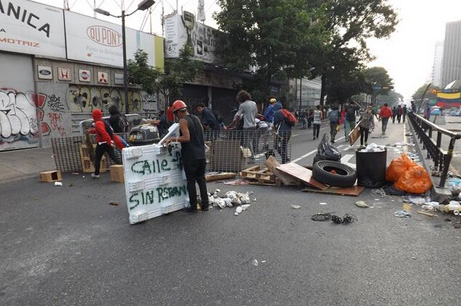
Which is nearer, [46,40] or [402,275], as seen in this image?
[402,275]

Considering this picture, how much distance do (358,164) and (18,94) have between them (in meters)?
12.0

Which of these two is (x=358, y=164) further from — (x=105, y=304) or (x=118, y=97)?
(x=118, y=97)

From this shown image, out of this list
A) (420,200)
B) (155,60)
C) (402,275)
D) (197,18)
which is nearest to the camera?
(402,275)

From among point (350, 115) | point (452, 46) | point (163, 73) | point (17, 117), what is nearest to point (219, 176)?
point (17, 117)

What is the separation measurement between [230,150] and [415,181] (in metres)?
4.09

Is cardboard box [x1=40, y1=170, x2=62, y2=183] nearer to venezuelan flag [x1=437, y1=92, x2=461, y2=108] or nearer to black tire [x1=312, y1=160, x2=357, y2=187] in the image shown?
black tire [x1=312, y1=160, x2=357, y2=187]

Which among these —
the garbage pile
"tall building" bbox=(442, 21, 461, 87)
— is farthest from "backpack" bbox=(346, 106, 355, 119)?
"tall building" bbox=(442, 21, 461, 87)

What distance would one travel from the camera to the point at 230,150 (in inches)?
333

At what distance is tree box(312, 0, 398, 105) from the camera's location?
31.6 metres

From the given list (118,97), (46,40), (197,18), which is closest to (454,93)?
(197,18)

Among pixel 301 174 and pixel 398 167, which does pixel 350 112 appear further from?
pixel 301 174

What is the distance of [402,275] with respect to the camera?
3.35 meters

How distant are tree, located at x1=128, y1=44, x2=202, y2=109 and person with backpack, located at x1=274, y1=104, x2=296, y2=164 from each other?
850 cm

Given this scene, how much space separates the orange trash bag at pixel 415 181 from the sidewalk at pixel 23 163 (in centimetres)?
885
